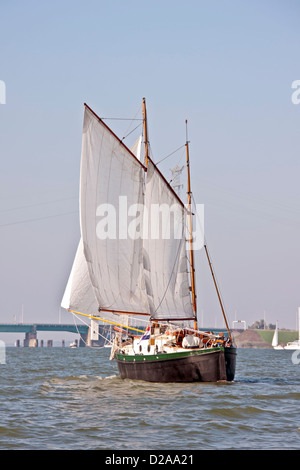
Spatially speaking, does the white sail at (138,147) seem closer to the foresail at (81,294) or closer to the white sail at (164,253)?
the white sail at (164,253)

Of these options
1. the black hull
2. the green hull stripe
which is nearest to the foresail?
the green hull stripe

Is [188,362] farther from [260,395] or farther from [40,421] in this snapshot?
[40,421]

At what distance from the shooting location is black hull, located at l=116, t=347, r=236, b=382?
4047 cm

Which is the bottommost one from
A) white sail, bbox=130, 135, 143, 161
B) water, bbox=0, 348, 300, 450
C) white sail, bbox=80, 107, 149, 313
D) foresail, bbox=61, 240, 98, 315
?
water, bbox=0, 348, 300, 450

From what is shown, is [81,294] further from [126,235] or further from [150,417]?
[150,417]

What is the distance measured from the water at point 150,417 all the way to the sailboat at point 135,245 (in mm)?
5221

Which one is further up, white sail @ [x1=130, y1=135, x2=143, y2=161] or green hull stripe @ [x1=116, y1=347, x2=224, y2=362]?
white sail @ [x1=130, y1=135, x2=143, y2=161]

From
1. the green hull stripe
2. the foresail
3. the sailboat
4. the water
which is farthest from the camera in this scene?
the foresail

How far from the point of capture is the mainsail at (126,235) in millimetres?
45281

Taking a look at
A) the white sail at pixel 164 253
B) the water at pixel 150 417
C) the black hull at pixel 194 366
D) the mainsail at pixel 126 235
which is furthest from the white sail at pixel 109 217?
the water at pixel 150 417

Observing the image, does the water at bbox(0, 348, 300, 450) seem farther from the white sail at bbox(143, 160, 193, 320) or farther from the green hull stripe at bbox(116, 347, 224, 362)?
the white sail at bbox(143, 160, 193, 320)

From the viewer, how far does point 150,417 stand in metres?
27.1

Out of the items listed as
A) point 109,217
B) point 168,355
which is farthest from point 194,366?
point 109,217

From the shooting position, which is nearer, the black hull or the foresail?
the black hull
